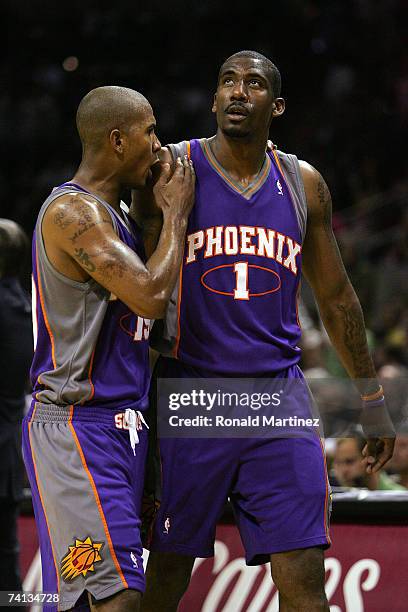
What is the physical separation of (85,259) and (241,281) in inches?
23.2

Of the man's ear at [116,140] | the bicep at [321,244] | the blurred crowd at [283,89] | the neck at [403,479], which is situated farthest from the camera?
the blurred crowd at [283,89]

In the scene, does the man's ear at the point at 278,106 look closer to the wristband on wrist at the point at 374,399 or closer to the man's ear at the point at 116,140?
the man's ear at the point at 116,140

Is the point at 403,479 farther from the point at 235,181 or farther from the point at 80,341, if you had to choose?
the point at 80,341

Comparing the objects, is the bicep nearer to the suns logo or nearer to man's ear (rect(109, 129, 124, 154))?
man's ear (rect(109, 129, 124, 154))

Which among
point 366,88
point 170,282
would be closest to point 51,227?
point 170,282

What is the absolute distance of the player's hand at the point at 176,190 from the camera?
349 centimetres

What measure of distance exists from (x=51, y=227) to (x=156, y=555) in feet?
3.87

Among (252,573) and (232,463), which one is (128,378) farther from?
(252,573)

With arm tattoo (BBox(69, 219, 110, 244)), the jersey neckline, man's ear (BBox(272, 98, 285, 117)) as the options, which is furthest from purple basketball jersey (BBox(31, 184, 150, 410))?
man's ear (BBox(272, 98, 285, 117))

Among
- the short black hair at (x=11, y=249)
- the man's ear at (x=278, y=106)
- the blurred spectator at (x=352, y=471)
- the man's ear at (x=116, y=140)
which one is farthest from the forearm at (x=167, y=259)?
the blurred spectator at (x=352, y=471)

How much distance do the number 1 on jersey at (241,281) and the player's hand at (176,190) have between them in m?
0.26

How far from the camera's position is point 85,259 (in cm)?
328

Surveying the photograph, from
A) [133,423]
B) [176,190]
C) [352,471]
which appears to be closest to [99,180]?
[176,190]

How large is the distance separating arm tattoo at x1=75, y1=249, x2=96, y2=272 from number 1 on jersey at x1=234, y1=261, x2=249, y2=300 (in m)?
0.56
